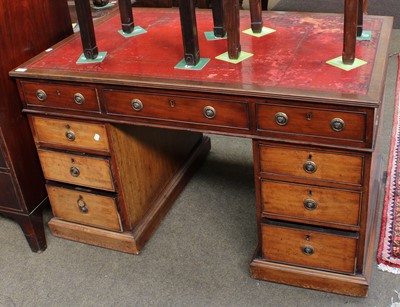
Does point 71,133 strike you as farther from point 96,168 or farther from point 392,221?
point 392,221

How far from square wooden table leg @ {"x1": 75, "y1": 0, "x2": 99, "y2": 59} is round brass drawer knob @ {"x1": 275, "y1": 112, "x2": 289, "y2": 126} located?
73 cm

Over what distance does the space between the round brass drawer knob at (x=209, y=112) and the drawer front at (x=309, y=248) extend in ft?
1.46

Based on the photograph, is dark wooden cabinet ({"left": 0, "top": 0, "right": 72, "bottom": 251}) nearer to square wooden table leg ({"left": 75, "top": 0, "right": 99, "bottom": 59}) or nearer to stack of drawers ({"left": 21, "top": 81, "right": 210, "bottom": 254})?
stack of drawers ({"left": 21, "top": 81, "right": 210, "bottom": 254})

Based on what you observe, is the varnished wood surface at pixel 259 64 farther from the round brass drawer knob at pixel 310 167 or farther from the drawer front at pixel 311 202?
the drawer front at pixel 311 202

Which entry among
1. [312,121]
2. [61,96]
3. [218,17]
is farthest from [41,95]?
[312,121]

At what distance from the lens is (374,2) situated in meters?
4.91

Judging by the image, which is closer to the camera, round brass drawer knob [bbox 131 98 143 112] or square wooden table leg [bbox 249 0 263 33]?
round brass drawer knob [bbox 131 98 143 112]

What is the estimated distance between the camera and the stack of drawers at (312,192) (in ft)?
5.31

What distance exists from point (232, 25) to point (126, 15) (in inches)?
22.3

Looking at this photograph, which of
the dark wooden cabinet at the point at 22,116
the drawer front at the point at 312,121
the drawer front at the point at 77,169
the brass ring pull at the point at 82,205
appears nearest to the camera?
the drawer front at the point at 312,121

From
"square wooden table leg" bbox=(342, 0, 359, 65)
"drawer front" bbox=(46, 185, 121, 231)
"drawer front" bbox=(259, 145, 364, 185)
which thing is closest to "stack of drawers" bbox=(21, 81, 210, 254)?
"drawer front" bbox=(46, 185, 121, 231)

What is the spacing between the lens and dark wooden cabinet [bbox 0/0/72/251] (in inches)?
76.6

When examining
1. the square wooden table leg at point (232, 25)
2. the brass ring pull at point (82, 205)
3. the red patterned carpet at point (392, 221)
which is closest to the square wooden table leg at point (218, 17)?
the square wooden table leg at point (232, 25)

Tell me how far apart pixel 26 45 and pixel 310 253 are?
1285 millimetres
